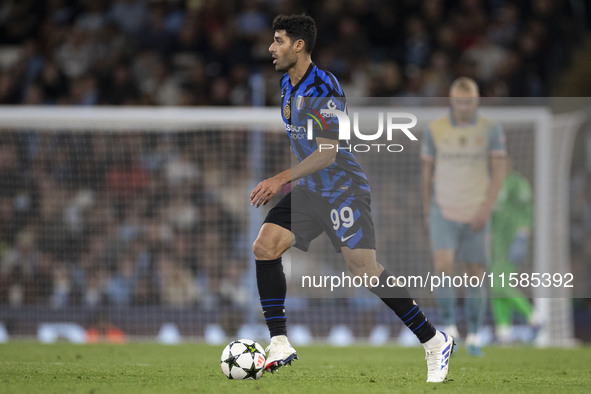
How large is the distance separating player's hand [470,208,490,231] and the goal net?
1.94m

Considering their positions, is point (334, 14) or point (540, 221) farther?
point (334, 14)

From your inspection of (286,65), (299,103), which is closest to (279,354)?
(299,103)

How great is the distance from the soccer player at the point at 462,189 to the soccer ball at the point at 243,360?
302cm

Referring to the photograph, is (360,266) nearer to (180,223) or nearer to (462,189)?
(462,189)

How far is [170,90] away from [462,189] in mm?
6975

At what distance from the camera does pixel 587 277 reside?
1182 cm

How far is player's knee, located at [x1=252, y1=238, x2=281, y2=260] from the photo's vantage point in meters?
5.99

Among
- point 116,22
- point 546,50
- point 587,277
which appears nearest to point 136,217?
point 116,22

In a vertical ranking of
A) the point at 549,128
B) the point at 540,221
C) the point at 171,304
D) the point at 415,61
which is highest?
the point at 415,61

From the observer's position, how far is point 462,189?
8750 mm

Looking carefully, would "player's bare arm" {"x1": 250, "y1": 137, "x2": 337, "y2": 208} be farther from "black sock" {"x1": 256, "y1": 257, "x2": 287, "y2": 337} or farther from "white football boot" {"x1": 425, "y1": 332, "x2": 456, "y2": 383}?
"white football boot" {"x1": 425, "y1": 332, "x2": 456, "y2": 383}

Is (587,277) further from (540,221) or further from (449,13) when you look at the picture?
(449,13)

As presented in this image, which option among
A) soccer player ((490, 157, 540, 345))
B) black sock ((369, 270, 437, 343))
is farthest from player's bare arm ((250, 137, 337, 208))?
soccer player ((490, 157, 540, 345))

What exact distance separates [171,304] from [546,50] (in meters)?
6.97
